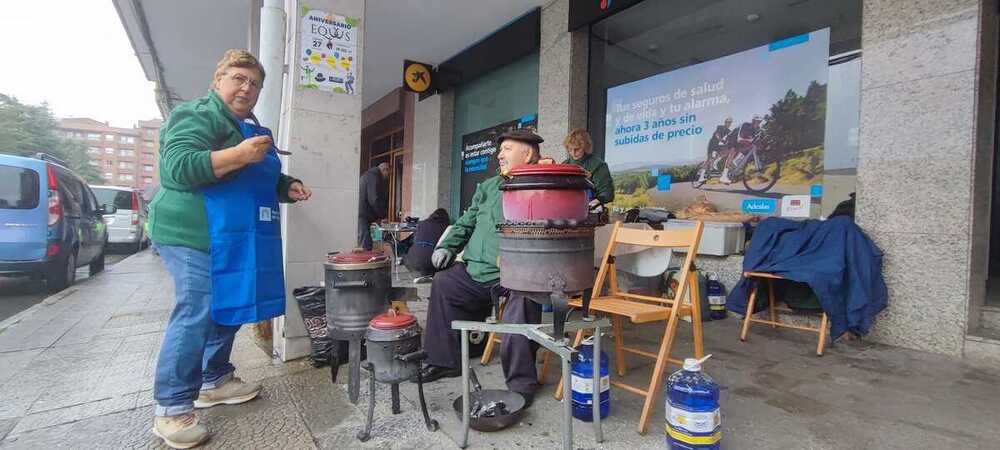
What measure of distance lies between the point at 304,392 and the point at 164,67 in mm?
11400

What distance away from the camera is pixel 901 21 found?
11.9 feet


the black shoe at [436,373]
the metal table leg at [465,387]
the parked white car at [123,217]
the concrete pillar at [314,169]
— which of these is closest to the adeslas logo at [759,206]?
the black shoe at [436,373]

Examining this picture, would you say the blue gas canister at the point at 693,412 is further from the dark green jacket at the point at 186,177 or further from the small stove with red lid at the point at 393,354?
the dark green jacket at the point at 186,177

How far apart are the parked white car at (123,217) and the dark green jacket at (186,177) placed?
44.5 ft

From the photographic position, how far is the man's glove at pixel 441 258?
277cm

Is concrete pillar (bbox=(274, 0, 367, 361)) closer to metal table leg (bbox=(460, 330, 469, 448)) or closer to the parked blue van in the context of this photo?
metal table leg (bbox=(460, 330, 469, 448))

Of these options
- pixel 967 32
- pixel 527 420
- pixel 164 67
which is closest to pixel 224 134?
pixel 527 420

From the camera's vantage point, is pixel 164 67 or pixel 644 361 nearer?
pixel 644 361

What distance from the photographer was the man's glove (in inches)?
109

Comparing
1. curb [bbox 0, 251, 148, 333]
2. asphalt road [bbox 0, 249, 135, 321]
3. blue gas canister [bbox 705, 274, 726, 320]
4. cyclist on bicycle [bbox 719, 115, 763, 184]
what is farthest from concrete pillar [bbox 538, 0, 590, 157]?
asphalt road [bbox 0, 249, 135, 321]

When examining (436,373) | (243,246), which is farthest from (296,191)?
(436,373)

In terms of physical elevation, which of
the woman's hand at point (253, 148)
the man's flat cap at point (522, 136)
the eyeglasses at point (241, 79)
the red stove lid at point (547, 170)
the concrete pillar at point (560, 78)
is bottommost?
the red stove lid at point (547, 170)

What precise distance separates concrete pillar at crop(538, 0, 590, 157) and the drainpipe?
12.6 ft

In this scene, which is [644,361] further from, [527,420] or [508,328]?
[508,328]
